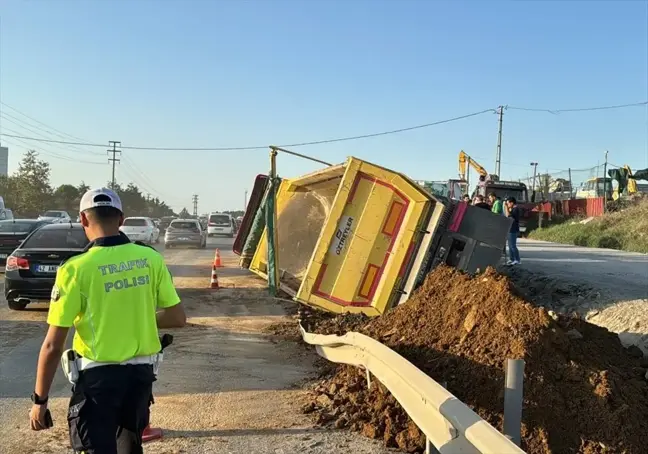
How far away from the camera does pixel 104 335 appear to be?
2727mm

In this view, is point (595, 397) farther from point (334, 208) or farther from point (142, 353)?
point (334, 208)

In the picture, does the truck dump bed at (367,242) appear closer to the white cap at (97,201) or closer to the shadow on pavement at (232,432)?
the shadow on pavement at (232,432)

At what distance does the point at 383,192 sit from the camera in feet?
24.6

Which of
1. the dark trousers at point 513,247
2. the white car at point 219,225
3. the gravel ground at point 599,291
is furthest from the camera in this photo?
the white car at point 219,225

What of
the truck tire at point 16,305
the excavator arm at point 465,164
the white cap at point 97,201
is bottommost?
the truck tire at point 16,305

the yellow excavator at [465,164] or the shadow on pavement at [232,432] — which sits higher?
the yellow excavator at [465,164]

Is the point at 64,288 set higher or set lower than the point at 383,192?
lower

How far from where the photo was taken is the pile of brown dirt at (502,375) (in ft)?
12.5

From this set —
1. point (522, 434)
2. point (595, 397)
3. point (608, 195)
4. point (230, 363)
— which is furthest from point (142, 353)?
point (608, 195)

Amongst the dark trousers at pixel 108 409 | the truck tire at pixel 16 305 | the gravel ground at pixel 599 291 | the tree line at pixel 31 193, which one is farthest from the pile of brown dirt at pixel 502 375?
the tree line at pixel 31 193

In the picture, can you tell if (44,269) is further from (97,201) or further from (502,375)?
(502,375)

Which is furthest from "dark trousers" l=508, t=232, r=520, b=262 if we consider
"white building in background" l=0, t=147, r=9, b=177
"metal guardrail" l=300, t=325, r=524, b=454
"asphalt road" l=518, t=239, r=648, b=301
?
"white building in background" l=0, t=147, r=9, b=177

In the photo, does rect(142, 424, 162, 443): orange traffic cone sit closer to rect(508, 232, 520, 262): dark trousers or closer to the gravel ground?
the gravel ground

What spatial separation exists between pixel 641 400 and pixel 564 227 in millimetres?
28198
